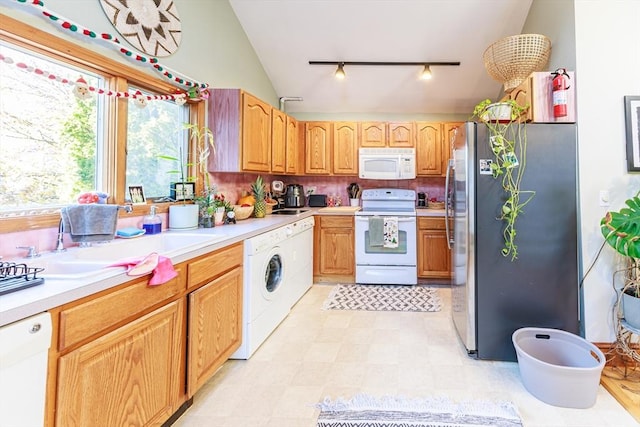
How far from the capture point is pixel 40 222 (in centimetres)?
145

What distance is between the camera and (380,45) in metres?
3.40

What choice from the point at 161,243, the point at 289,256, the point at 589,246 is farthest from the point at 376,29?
the point at 161,243

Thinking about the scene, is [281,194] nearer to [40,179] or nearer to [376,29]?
[376,29]

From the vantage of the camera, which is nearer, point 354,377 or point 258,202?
point 354,377

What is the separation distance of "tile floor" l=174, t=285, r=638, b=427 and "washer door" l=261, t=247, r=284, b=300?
0.37m

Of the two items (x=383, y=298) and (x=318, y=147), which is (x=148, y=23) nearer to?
(x=318, y=147)

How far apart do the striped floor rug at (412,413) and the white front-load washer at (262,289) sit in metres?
0.72

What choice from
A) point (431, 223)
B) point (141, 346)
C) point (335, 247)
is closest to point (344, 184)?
point (335, 247)

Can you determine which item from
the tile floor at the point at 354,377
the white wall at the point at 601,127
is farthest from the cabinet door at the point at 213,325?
the white wall at the point at 601,127

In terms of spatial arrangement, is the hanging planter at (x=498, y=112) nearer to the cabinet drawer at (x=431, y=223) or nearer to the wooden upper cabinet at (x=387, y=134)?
the cabinet drawer at (x=431, y=223)

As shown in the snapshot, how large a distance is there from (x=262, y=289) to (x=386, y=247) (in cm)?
188

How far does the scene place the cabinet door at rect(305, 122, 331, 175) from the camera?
165 inches

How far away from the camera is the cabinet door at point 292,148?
378 cm

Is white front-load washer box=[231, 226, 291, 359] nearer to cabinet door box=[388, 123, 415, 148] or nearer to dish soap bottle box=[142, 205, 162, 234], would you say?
dish soap bottle box=[142, 205, 162, 234]
